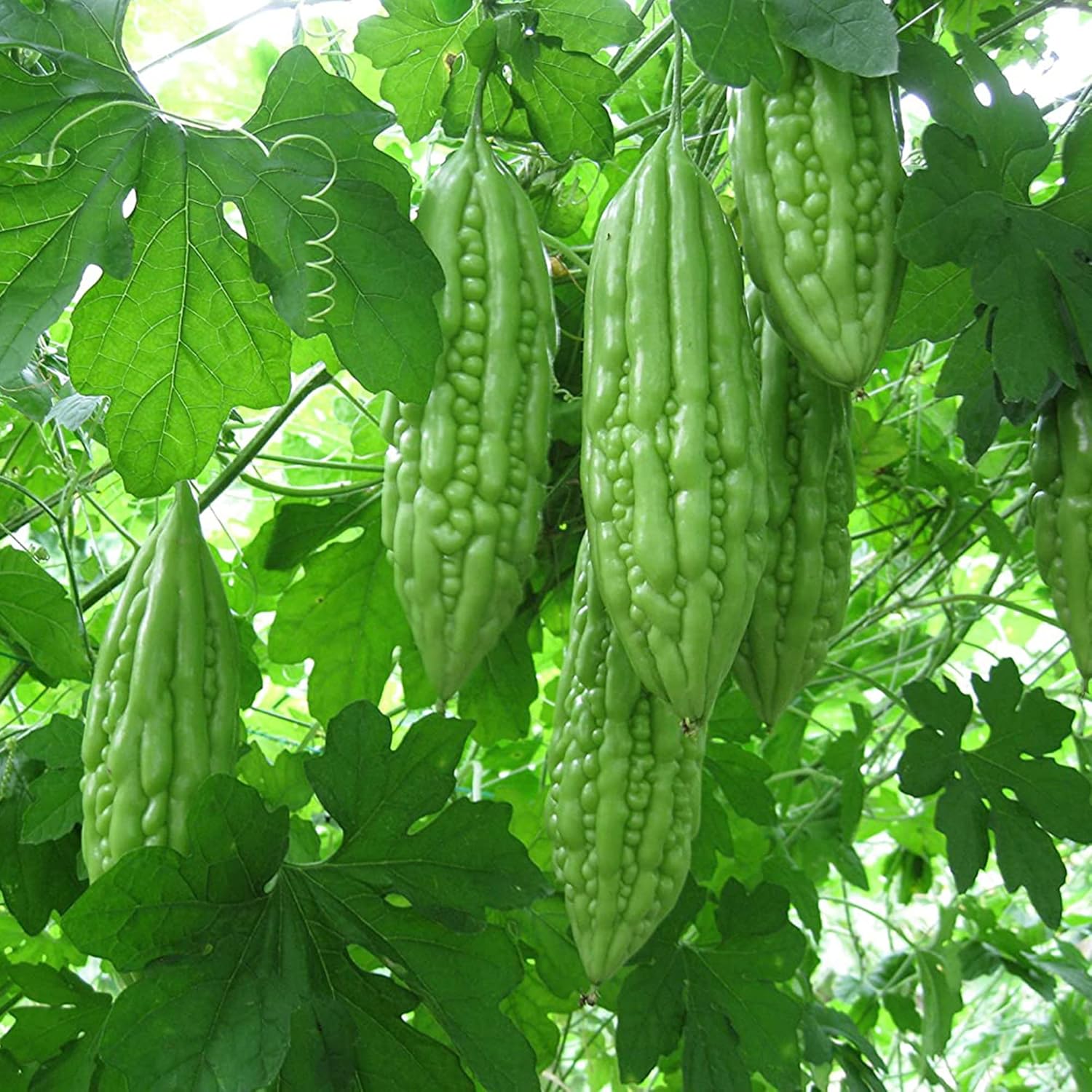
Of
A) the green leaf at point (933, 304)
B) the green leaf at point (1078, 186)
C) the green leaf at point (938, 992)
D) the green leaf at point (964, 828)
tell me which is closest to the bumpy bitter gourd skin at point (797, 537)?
the green leaf at point (933, 304)

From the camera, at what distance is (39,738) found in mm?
1258

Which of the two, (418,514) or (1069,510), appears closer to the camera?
(418,514)

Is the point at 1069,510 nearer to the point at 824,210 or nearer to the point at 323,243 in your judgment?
the point at 824,210

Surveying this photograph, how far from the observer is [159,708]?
0.98 meters

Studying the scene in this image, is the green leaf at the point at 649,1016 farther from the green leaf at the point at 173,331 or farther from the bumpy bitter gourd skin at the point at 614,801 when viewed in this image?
the green leaf at the point at 173,331

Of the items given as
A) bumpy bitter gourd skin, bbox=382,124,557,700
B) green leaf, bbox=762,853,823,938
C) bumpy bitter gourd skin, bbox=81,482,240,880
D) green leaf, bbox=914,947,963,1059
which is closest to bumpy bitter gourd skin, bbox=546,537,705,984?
bumpy bitter gourd skin, bbox=382,124,557,700

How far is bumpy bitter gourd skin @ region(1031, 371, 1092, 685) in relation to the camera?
1.05 m

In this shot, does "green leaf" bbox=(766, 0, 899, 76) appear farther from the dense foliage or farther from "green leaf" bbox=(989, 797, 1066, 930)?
"green leaf" bbox=(989, 797, 1066, 930)

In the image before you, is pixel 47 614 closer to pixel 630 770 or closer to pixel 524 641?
A: pixel 524 641

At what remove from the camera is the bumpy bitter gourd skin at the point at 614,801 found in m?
1.04

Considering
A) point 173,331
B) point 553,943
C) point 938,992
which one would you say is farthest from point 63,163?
point 938,992

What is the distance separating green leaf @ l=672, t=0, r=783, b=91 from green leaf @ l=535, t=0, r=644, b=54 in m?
0.23

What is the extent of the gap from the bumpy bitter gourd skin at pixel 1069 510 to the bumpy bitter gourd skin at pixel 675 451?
310 mm

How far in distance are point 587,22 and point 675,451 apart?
0.46 metres
